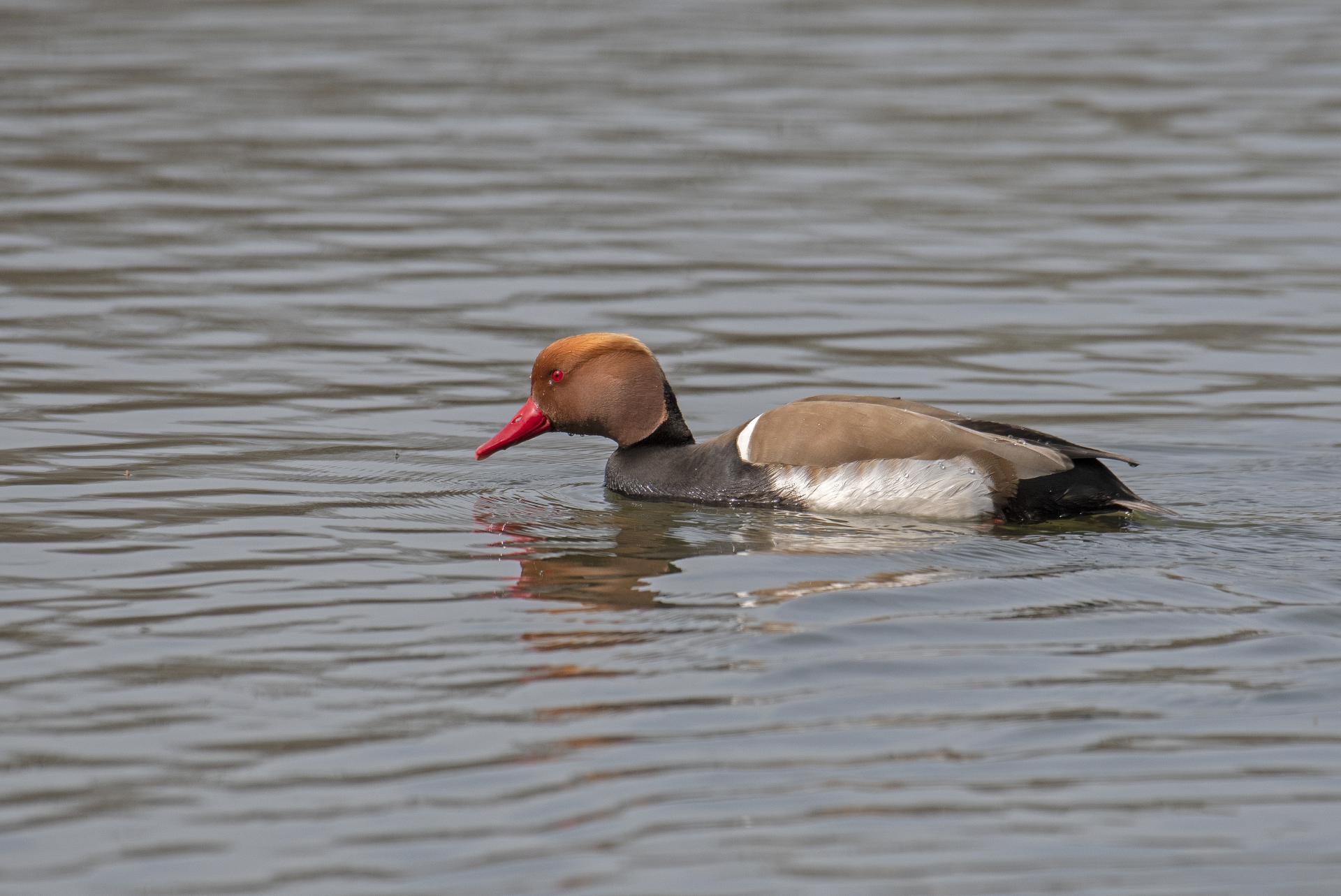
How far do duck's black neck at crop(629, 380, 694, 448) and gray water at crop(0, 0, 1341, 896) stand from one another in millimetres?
397

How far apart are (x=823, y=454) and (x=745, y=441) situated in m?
0.41

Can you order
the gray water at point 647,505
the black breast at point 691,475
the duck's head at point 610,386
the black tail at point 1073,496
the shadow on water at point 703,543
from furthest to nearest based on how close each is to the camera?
the duck's head at point 610,386 → the black breast at point 691,475 → the black tail at point 1073,496 → the shadow on water at point 703,543 → the gray water at point 647,505

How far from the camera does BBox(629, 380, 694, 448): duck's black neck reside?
891cm

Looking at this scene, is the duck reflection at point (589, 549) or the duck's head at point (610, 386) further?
the duck's head at point (610, 386)

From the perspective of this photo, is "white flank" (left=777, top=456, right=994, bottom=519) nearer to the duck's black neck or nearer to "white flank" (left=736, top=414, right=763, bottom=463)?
"white flank" (left=736, top=414, right=763, bottom=463)

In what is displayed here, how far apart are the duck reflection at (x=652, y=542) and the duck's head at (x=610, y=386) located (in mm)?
411

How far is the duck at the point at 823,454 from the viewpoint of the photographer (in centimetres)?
804

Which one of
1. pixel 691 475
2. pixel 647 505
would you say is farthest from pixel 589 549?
pixel 691 475

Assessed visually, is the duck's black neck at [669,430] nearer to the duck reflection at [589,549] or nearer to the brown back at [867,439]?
the duck reflection at [589,549]

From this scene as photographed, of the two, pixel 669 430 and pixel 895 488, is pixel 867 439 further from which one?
pixel 669 430

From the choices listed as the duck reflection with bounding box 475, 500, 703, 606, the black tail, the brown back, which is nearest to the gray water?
the duck reflection with bounding box 475, 500, 703, 606

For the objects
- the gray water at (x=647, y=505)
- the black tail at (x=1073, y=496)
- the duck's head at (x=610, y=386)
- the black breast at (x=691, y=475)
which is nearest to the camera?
the gray water at (x=647, y=505)

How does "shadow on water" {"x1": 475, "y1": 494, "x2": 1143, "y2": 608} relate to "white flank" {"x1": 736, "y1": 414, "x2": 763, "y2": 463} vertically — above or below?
below

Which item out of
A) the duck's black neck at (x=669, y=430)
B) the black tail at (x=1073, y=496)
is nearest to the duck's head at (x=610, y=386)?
the duck's black neck at (x=669, y=430)
